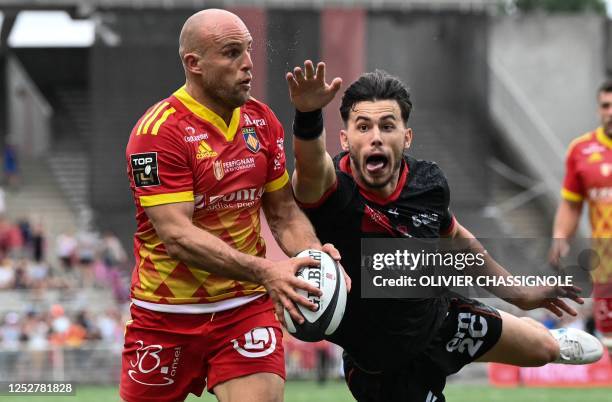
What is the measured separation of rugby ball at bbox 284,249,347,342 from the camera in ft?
20.4

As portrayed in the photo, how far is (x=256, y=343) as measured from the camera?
6660 mm

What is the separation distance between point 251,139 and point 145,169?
24.6 inches

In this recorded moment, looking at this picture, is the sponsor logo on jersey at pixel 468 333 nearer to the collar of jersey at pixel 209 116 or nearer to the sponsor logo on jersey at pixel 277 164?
the sponsor logo on jersey at pixel 277 164

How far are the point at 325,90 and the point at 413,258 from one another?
1.24 m

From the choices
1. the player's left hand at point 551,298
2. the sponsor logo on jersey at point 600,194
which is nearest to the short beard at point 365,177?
the player's left hand at point 551,298

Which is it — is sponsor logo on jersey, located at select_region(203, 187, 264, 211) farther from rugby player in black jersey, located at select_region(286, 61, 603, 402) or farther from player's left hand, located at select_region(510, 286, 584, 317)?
player's left hand, located at select_region(510, 286, 584, 317)

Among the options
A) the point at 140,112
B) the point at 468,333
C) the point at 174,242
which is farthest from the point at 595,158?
the point at 140,112

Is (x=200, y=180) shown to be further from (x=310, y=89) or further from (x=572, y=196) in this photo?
(x=572, y=196)

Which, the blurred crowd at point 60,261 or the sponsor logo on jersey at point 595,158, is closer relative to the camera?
the sponsor logo on jersey at point 595,158

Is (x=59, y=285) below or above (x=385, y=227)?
below

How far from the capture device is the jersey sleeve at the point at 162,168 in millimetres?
6414

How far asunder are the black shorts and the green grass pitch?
6.44 meters

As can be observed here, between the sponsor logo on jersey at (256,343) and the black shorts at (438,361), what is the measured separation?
0.77m

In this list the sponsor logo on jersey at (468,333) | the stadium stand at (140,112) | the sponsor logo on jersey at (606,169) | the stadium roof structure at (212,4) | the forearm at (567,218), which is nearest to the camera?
the sponsor logo on jersey at (468,333)
